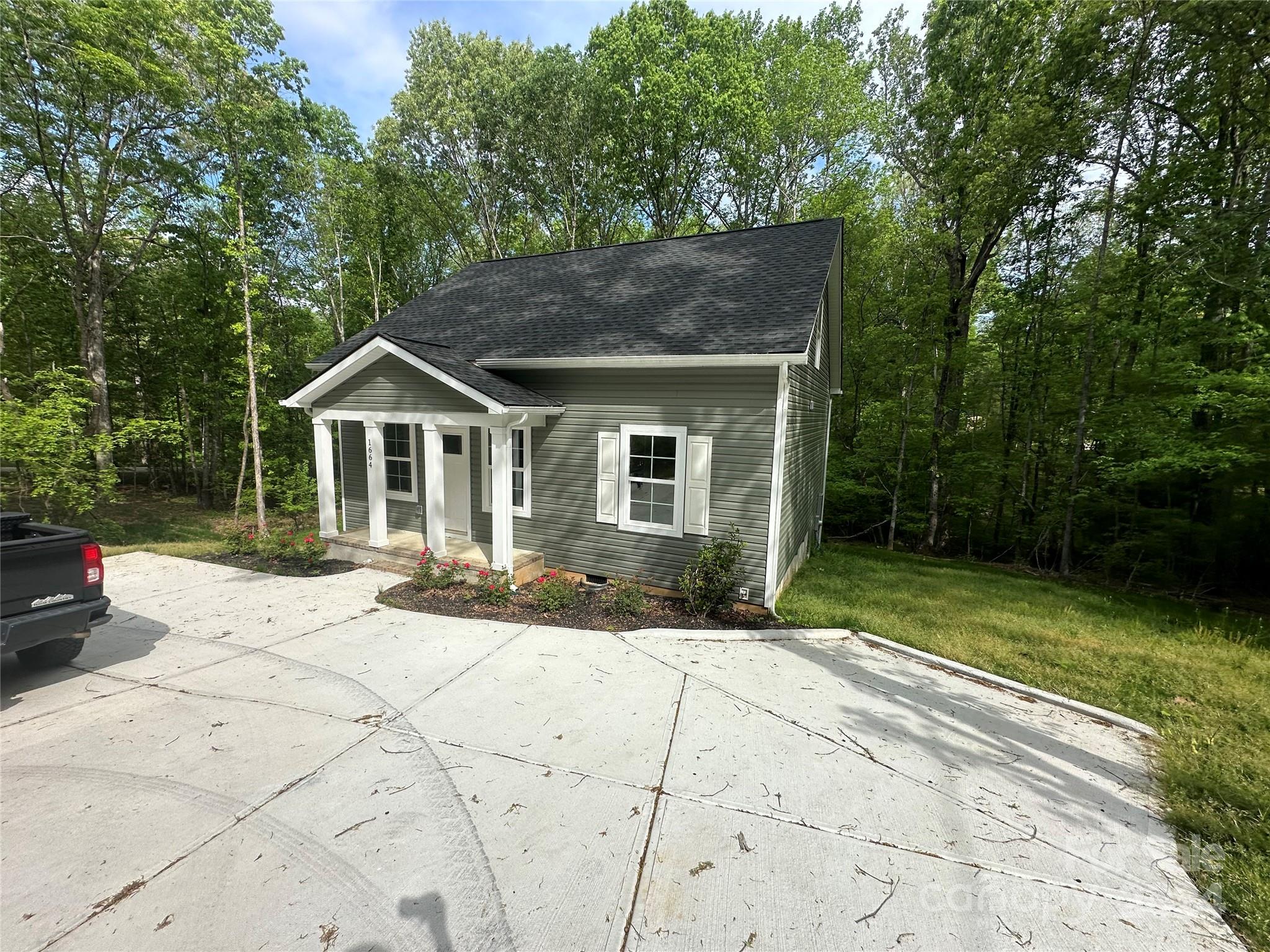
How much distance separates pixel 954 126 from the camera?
43.1 feet

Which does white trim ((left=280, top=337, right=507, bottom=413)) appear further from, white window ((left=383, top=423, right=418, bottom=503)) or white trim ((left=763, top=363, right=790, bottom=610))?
white trim ((left=763, top=363, right=790, bottom=610))

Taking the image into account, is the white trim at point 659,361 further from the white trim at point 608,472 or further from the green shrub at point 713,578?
the green shrub at point 713,578

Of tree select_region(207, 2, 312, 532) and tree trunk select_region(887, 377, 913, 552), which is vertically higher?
tree select_region(207, 2, 312, 532)

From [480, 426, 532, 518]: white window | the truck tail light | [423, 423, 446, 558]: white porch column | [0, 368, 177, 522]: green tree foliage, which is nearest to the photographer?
the truck tail light

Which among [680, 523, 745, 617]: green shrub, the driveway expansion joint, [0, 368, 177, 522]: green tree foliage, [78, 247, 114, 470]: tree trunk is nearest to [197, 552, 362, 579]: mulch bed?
[0, 368, 177, 522]: green tree foliage

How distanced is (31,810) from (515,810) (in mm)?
2940

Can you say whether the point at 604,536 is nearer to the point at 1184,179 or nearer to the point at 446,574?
the point at 446,574

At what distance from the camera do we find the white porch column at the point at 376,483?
8.16 m

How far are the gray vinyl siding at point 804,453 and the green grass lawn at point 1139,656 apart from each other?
2.69 feet

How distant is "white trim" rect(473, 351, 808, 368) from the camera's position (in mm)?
6094

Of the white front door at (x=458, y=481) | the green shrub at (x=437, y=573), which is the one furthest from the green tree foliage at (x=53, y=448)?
the green shrub at (x=437, y=573)

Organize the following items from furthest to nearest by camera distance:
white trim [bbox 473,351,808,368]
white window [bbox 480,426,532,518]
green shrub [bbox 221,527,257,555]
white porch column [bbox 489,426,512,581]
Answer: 1. green shrub [bbox 221,527,257,555]
2. white window [bbox 480,426,532,518]
3. white porch column [bbox 489,426,512,581]
4. white trim [bbox 473,351,808,368]

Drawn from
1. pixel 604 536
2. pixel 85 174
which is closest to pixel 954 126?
pixel 604 536

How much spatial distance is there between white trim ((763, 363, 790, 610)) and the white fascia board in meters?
0.22
